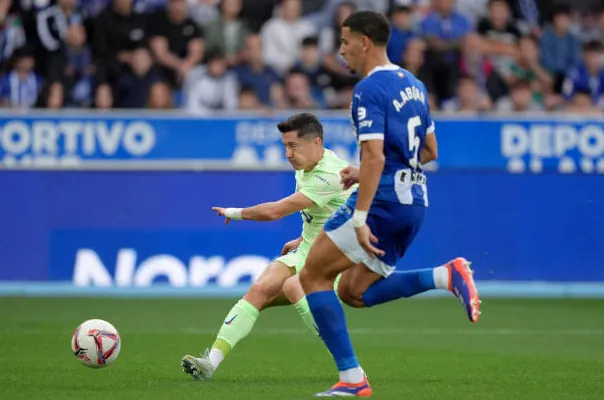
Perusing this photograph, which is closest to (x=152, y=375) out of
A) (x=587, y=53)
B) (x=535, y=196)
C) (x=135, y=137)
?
(x=135, y=137)

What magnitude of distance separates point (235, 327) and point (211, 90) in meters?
9.24

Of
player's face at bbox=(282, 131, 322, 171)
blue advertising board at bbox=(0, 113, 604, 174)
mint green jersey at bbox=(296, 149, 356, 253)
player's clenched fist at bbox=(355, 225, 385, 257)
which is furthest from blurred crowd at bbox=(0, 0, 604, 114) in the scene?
player's clenched fist at bbox=(355, 225, 385, 257)

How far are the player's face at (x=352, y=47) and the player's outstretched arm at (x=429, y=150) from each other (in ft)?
2.28

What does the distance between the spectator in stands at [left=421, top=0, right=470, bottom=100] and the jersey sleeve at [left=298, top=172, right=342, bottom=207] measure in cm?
936

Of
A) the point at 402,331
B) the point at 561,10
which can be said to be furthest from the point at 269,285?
the point at 561,10

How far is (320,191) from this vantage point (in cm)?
891

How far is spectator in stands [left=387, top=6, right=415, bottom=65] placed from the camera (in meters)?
18.0

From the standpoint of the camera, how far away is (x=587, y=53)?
1852 cm

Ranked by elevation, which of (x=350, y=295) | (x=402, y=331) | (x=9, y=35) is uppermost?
(x=9, y=35)

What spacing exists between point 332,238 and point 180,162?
9.07m

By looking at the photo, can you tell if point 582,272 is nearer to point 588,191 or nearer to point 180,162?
point 588,191

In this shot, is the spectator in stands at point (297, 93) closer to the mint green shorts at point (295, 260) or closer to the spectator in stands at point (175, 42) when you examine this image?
the spectator in stands at point (175, 42)

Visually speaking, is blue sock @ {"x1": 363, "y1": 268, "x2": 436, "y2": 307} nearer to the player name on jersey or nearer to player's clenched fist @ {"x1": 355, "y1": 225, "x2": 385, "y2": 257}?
player's clenched fist @ {"x1": 355, "y1": 225, "x2": 385, "y2": 257}

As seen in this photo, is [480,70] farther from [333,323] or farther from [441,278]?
[333,323]
